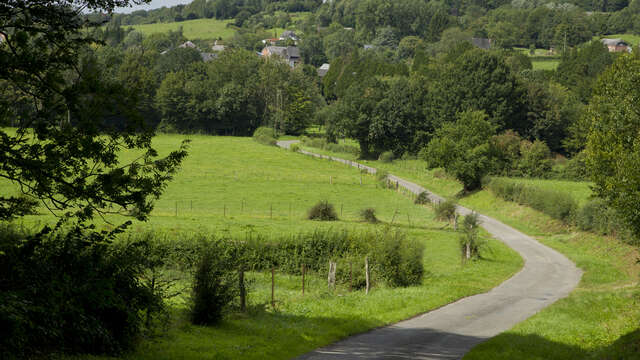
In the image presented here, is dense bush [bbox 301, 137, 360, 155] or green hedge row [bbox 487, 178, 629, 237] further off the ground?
green hedge row [bbox 487, 178, 629, 237]

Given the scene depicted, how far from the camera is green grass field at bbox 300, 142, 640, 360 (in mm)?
17844

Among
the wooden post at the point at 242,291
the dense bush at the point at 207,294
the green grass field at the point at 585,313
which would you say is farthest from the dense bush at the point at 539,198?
the dense bush at the point at 207,294

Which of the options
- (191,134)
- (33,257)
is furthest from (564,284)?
(191,134)

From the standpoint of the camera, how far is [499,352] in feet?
58.3

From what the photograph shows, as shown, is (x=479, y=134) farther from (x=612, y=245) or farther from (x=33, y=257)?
(x=33, y=257)

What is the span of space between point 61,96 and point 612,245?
42.8m

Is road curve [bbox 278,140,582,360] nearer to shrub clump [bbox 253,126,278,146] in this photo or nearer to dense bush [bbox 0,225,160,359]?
dense bush [bbox 0,225,160,359]

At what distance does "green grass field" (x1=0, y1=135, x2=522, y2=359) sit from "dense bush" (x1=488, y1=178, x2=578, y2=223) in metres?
9.12

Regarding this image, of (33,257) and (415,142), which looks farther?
(415,142)

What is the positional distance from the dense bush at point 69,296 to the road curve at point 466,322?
4.78m

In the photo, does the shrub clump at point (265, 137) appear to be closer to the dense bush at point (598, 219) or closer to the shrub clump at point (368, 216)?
the shrub clump at point (368, 216)

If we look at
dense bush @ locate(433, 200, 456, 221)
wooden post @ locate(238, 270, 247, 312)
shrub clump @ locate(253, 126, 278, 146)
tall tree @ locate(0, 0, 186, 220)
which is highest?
tall tree @ locate(0, 0, 186, 220)

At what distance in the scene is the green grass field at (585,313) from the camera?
17.8 meters

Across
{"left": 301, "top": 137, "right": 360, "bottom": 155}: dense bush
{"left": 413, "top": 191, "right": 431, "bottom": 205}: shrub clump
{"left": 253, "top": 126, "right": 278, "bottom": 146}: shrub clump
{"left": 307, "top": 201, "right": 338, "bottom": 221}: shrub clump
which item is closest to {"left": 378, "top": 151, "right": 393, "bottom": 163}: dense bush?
{"left": 301, "top": 137, "right": 360, "bottom": 155}: dense bush
